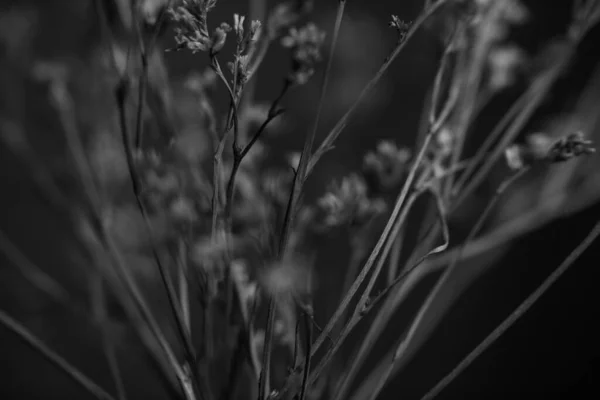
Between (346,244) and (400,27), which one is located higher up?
(400,27)

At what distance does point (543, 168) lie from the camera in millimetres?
728

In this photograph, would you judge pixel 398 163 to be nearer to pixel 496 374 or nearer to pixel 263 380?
pixel 263 380

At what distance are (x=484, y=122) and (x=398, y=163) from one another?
0.57 m

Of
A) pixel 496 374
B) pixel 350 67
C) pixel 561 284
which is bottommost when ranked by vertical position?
pixel 496 374

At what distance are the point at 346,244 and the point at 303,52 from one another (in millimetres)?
658

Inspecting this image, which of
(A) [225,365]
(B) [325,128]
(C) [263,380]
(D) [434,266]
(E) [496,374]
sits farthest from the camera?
(B) [325,128]

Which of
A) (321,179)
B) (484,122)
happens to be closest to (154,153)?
(321,179)

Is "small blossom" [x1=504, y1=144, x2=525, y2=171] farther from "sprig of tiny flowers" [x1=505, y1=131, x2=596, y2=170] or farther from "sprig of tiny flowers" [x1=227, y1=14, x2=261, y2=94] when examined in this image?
"sprig of tiny flowers" [x1=227, y1=14, x2=261, y2=94]

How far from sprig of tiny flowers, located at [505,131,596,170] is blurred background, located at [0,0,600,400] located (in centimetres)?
36

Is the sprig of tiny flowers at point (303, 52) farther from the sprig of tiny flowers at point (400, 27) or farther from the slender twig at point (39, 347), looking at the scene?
the slender twig at point (39, 347)

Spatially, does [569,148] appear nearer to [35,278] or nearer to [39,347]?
[39,347]

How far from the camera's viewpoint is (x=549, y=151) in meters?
0.32

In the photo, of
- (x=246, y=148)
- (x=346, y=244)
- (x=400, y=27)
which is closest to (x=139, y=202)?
(x=246, y=148)

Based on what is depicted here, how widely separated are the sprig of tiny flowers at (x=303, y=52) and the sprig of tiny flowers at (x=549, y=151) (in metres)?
0.15
